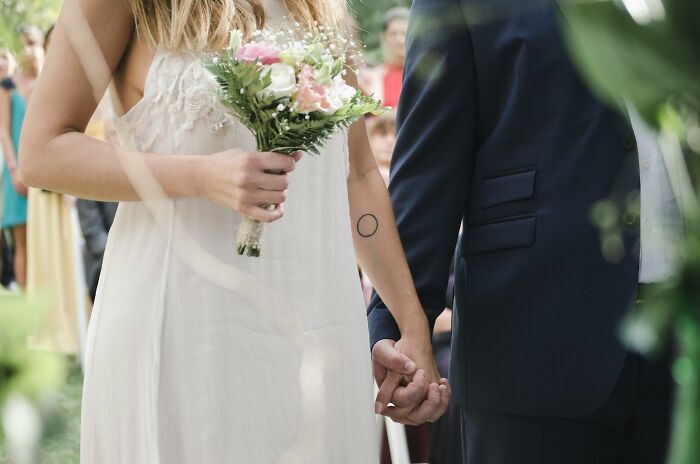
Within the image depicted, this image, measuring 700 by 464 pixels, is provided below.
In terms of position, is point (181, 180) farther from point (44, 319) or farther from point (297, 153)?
point (44, 319)

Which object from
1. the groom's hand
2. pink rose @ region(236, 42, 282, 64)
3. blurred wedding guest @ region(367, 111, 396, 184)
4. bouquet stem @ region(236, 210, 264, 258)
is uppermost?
blurred wedding guest @ region(367, 111, 396, 184)

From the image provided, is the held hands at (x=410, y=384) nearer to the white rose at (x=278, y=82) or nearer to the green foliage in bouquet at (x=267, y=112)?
the green foliage in bouquet at (x=267, y=112)

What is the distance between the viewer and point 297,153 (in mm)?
1771

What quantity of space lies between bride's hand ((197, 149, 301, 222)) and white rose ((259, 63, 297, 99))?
0.33 ft

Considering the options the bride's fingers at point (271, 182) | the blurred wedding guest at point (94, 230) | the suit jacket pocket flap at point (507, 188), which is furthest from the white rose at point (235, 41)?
the blurred wedding guest at point (94, 230)

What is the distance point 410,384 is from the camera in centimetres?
205

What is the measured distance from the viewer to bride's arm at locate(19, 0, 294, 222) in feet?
5.63

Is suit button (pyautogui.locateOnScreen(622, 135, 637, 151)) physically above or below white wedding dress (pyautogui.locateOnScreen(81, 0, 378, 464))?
above

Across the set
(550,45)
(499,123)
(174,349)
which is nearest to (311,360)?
(174,349)

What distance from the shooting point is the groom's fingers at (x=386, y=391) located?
82.3 inches

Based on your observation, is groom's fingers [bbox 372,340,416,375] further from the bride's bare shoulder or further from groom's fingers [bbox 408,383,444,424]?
the bride's bare shoulder

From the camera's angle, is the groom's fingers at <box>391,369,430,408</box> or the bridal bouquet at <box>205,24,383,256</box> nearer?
the bridal bouquet at <box>205,24,383,256</box>

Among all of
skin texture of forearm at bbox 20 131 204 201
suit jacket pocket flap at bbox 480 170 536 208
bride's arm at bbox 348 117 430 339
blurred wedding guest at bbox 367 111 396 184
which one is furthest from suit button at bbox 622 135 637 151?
blurred wedding guest at bbox 367 111 396 184

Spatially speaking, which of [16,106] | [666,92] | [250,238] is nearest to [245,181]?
[250,238]
